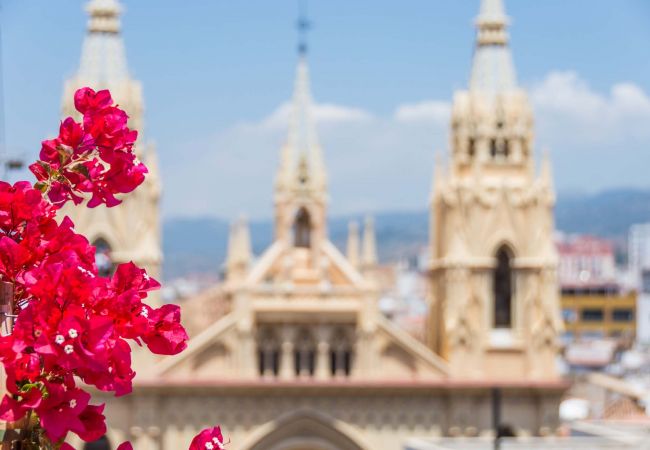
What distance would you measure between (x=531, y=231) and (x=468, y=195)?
1787mm

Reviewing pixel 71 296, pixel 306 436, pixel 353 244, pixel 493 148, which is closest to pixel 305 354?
pixel 306 436

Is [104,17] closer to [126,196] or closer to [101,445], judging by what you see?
[126,196]

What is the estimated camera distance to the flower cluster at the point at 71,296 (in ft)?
17.3

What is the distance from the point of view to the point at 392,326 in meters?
43.6

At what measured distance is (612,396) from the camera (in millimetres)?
64188

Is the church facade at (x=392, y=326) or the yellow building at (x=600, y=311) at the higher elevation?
the yellow building at (x=600, y=311)

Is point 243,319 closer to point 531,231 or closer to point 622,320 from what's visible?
point 531,231

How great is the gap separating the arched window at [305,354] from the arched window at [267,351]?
1.52 feet

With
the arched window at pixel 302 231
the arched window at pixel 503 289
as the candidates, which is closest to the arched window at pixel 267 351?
the arched window at pixel 302 231

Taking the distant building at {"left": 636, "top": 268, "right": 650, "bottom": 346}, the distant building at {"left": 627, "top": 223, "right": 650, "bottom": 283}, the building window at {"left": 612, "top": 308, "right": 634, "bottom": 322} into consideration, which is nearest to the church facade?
the distant building at {"left": 636, "top": 268, "right": 650, "bottom": 346}

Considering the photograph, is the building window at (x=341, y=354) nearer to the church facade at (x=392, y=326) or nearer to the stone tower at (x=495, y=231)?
the church facade at (x=392, y=326)

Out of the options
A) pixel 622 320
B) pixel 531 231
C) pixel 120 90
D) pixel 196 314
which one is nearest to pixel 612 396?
pixel 196 314

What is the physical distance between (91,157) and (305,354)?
123 ft

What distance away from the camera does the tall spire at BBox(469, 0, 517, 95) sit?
4297 centimetres
